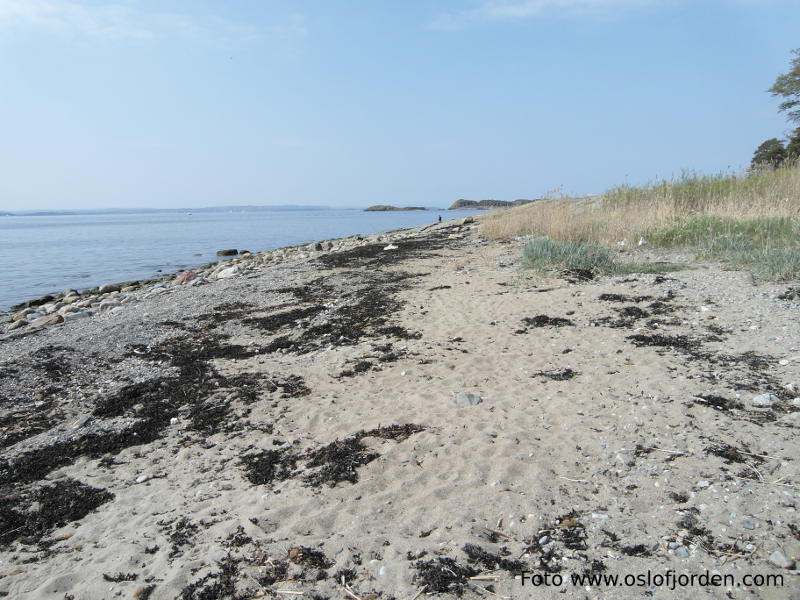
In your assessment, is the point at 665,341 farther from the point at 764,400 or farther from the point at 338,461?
the point at 338,461

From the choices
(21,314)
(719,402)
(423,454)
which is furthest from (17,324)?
(719,402)

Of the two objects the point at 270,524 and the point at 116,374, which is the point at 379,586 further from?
the point at 116,374

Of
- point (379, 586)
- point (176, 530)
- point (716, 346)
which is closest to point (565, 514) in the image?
point (379, 586)

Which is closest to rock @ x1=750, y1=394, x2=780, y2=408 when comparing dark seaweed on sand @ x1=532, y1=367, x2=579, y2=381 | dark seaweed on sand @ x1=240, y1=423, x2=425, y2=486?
dark seaweed on sand @ x1=532, y1=367, x2=579, y2=381

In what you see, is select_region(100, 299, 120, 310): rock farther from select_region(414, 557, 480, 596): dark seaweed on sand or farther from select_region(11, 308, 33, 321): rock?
select_region(414, 557, 480, 596): dark seaweed on sand

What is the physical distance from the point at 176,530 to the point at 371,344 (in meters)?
3.49

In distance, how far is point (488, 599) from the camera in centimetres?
227

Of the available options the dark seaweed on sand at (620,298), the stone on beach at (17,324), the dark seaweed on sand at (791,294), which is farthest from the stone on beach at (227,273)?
the dark seaweed on sand at (791,294)

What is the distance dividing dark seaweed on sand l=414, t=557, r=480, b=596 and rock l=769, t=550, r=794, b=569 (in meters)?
1.33

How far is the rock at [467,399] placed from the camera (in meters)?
4.34

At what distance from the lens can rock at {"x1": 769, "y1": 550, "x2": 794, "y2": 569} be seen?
7.36 feet

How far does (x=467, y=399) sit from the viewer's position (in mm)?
4398

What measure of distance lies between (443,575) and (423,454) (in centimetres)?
121

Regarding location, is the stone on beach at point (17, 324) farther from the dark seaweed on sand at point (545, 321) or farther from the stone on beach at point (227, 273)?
the dark seaweed on sand at point (545, 321)
